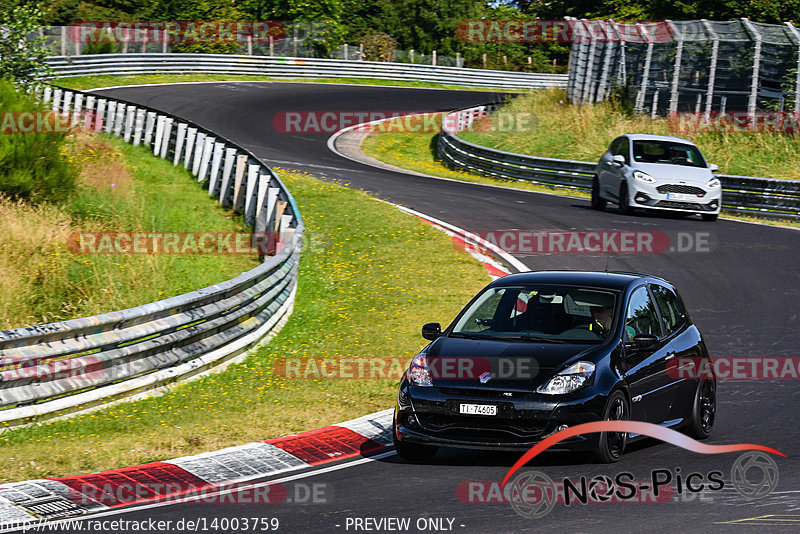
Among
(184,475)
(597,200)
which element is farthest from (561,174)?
(184,475)

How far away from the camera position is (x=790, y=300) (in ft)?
52.6

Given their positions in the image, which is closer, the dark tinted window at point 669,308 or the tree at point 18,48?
the dark tinted window at point 669,308

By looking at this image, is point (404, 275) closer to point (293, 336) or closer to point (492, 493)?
point (293, 336)

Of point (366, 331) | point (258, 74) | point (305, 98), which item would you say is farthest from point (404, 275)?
point (258, 74)

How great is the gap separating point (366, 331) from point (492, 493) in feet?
22.6

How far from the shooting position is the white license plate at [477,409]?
848 cm

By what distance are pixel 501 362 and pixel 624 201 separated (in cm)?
1487

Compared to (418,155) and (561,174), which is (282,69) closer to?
(418,155)

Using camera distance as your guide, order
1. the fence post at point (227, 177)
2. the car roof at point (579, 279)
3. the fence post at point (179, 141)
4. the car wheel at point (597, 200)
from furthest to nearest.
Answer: the fence post at point (179, 141) < the car wheel at point (597, 200) < the fence post at point (227, 177) < the car roof at point (579, 279)

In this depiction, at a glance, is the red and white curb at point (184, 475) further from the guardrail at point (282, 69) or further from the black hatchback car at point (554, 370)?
the guardrail at point (282, 69)

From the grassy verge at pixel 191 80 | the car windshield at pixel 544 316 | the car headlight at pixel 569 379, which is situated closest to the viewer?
the car headlight at pixel 569 379

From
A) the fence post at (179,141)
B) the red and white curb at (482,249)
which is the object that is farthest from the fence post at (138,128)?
the red and white curb at (482,249)

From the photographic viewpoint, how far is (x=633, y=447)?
9.23m

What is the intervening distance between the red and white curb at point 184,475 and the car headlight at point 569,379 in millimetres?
1779
